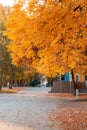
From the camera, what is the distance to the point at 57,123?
1578 centimetres

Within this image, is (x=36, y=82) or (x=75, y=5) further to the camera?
(x=36, y=82)

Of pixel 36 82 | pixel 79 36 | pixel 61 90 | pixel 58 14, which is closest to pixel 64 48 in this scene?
pixel 79 36

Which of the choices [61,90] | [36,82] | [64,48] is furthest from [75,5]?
[36,82]

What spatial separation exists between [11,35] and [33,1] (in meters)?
2.33

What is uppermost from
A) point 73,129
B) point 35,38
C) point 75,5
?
point 75,5

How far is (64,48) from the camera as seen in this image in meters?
18.0

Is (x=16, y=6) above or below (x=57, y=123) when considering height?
above

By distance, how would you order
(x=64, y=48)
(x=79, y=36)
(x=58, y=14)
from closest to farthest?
(x=58, y=14), (x=79, y=36), (x=64, y=48)

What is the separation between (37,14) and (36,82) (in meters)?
115

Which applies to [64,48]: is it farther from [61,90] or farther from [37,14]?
[61,90]

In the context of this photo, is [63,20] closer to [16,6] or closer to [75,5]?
[75,5]

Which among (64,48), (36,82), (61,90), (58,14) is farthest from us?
(36,82)

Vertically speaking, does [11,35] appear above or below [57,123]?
above

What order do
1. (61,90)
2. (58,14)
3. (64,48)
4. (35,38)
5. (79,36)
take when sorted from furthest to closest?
(61,90)
(64,48)
(79,36)
(35,38)
(58,14)
